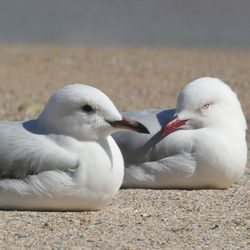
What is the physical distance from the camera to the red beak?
16.9 ft

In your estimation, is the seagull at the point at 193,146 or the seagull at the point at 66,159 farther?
the seagull at the point at 193,146

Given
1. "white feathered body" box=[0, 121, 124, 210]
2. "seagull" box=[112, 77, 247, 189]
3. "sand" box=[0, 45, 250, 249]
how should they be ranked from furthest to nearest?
"seagull" box=[112, 77, 247, 189], "white feathered body" box=[0, 121, 124, 210], "sand" box=[0, 45, 250, 249]

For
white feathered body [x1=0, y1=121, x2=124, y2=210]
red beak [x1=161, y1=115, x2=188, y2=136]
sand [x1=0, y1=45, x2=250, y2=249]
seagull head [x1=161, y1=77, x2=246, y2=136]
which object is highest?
seagull head [x1=161, y1=77, x2=246, y2=136]

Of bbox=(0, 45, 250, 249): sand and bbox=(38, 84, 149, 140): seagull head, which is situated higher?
bbox=(38, 84, 149, 140): seagull head

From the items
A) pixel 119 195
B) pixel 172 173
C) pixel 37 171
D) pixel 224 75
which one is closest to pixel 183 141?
pixel 172 173

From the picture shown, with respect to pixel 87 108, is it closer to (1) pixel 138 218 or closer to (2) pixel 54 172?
(2) pixel 54 172

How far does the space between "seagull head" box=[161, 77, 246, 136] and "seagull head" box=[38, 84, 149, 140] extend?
95 centimetres

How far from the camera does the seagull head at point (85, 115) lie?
4.23 meters

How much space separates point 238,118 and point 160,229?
1704mm

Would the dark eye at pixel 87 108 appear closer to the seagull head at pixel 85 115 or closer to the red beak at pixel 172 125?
the seagull head at pixel 85 115

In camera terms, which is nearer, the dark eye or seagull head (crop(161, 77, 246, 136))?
the dark eye

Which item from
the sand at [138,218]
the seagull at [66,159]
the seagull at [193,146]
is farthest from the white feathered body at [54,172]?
the seagull at [193,146]

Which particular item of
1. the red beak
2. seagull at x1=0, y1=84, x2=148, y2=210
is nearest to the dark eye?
seagull at x1=0, y1=84, x2=148, y2=210

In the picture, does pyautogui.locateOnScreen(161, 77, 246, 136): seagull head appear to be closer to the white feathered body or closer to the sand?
the sand
